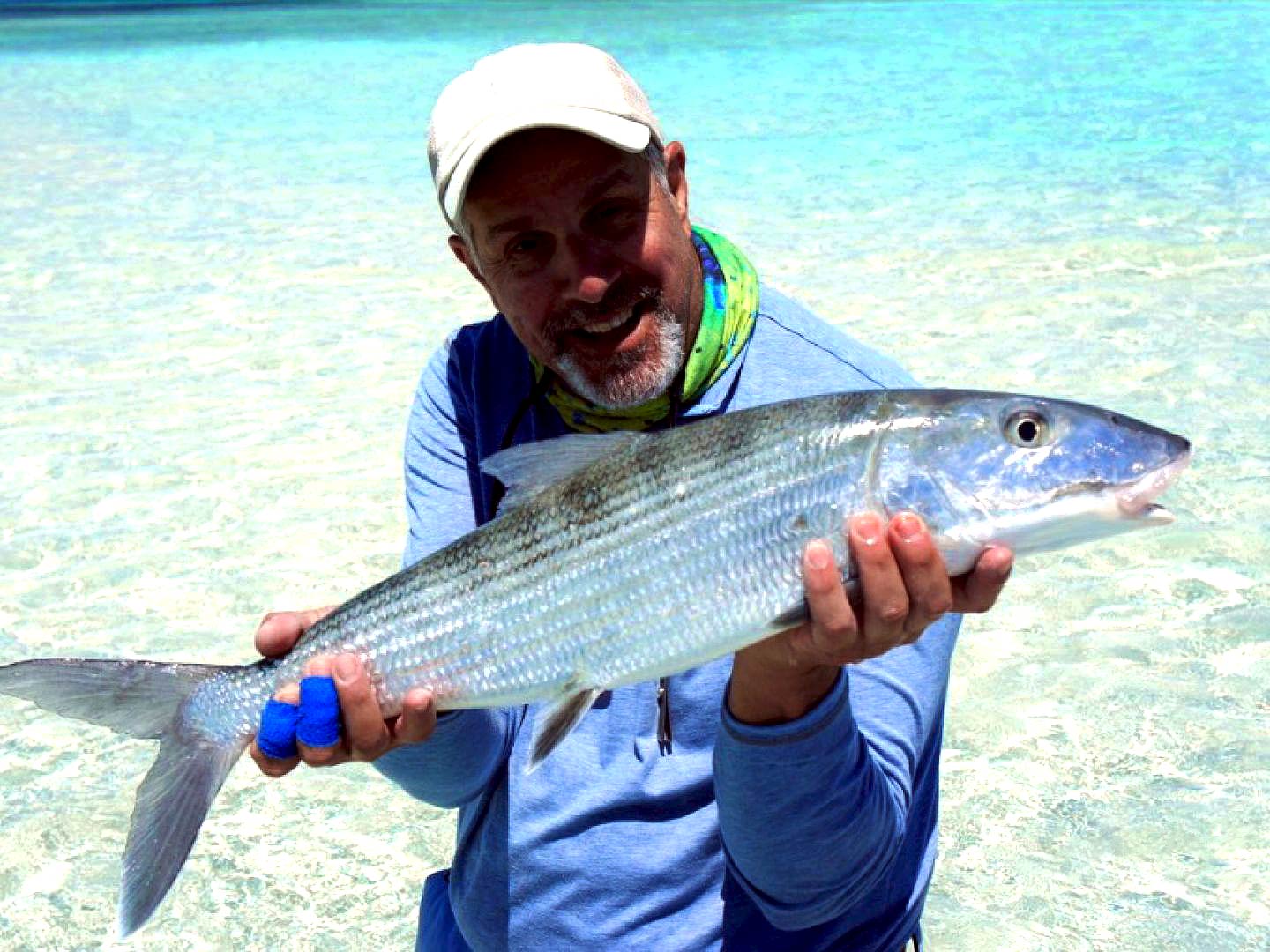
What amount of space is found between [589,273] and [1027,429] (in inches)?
35.1

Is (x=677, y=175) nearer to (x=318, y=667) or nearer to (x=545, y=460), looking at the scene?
(x=545, y=460)

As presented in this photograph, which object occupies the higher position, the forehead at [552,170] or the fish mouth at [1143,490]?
the forehead at [552,170]

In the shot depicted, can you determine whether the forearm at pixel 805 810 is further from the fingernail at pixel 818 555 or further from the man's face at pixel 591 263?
the man's face at pixel 591 263

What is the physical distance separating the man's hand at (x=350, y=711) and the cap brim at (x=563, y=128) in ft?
2.79

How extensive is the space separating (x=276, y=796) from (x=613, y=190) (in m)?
2.36

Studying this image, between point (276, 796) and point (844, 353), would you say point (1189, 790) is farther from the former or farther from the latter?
point (276, 796)

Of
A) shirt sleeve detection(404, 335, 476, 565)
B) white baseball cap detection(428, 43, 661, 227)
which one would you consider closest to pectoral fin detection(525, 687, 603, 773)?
shirt sleeve detection(404, 335, 476, 565)

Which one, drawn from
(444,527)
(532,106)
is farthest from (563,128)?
(444,527)

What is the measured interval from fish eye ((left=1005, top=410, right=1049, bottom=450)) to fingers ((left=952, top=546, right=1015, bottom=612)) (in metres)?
0.15

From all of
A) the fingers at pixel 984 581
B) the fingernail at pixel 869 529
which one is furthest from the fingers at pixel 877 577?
the fingers at pixel 984 581

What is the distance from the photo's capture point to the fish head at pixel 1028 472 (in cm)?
202

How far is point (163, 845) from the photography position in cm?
238

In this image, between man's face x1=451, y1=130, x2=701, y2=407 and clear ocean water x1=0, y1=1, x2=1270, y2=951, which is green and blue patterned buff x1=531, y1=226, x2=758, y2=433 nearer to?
man's face x1=451, y1=130, x2=701, y2=407

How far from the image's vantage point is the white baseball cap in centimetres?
260
